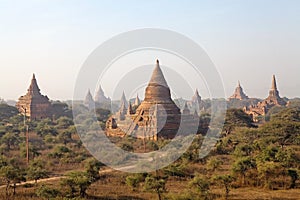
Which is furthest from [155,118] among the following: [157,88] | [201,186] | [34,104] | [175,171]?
[34,104]

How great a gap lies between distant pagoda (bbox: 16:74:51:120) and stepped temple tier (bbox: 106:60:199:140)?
16632 mm

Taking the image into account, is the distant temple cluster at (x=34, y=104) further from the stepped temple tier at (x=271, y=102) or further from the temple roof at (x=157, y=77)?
the stepped temple tier at (x=271, y=102)

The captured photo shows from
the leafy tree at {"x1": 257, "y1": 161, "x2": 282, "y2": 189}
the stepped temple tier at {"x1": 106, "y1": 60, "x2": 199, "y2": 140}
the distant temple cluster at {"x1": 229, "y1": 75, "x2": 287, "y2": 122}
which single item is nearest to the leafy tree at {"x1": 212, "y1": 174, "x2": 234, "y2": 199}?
the leafy tree at {"x1": 257, "y1": 161, "x2": 282, "y2": 189}

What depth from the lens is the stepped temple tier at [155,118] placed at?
1230 inches

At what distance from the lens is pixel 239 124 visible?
121ft

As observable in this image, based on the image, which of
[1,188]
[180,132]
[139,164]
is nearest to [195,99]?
[180,132]

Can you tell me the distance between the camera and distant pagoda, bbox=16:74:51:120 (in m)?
47.9

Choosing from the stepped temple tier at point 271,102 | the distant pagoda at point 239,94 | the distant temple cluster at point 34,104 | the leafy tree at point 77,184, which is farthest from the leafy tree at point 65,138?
the distant pagoda at point 239,94

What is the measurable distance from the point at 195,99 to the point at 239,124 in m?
31.8

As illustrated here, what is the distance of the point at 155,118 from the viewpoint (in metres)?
31.6

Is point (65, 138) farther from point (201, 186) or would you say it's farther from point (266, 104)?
point (266, 104)

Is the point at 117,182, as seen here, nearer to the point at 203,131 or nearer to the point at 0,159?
the point at 0,159

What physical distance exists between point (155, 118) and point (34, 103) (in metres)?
22.8

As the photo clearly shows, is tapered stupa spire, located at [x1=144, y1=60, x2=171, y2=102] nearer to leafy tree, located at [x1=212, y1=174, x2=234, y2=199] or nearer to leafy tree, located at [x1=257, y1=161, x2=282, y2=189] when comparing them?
leafy tree, located at [x1=257, y1=161, x2=282, y2=189]
